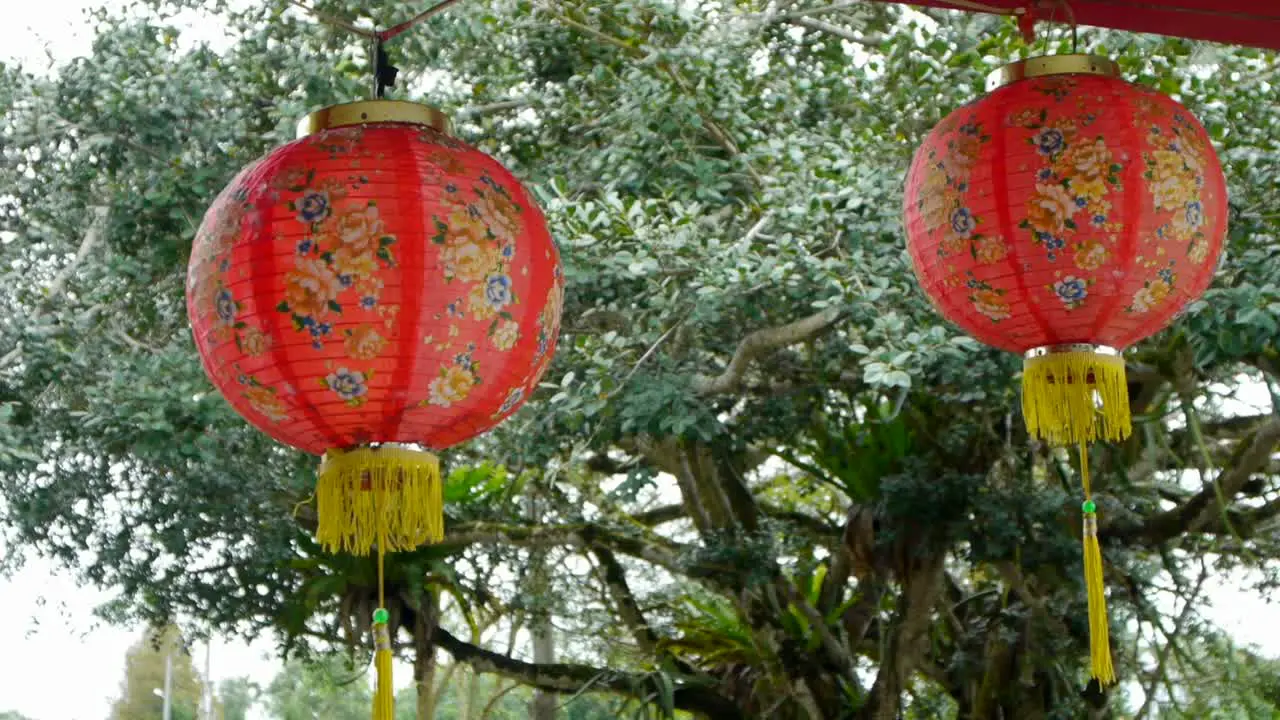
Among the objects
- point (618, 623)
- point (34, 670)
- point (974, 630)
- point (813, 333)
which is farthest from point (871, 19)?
point (34, 670)

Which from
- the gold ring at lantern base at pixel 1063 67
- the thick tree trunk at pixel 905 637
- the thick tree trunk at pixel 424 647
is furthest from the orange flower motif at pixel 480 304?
the thick tree trunk at pixel 424 647

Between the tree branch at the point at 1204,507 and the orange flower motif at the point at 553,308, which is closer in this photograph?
the orange flower motif at the point at 553,308

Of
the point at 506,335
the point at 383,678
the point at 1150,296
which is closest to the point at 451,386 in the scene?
the point at 506,335

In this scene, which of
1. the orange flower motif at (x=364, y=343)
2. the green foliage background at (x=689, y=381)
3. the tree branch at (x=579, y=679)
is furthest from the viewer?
the tree branch at (x=579, y=679)

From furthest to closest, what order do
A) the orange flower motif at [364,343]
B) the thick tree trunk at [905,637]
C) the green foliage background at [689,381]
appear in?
the thick tree trunk at [905,637] < the green foliage background at [689,381] < the orange flower motif at [364,343]

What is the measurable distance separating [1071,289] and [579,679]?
327cm

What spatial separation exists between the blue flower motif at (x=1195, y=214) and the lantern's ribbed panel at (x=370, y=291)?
64 centimetres

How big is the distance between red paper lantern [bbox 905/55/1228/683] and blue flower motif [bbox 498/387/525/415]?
18.7 inches

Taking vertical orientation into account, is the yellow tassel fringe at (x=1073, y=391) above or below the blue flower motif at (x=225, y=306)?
below

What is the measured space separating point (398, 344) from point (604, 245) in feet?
6.29

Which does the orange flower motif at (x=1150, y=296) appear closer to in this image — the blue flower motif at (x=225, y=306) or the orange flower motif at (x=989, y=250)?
the orange flower motif at (x=989, y=250)

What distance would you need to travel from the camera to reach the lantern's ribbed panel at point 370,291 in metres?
1.37

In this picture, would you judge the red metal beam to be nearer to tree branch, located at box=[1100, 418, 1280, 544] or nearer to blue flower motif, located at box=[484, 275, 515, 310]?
blue flower motif, located at box=[484, 275, 515, 310]

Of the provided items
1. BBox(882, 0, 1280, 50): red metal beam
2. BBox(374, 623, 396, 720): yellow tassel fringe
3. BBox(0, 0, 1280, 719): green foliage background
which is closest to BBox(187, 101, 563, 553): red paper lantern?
BBox(374, 623, 396, 720): yellow tassel fringe
